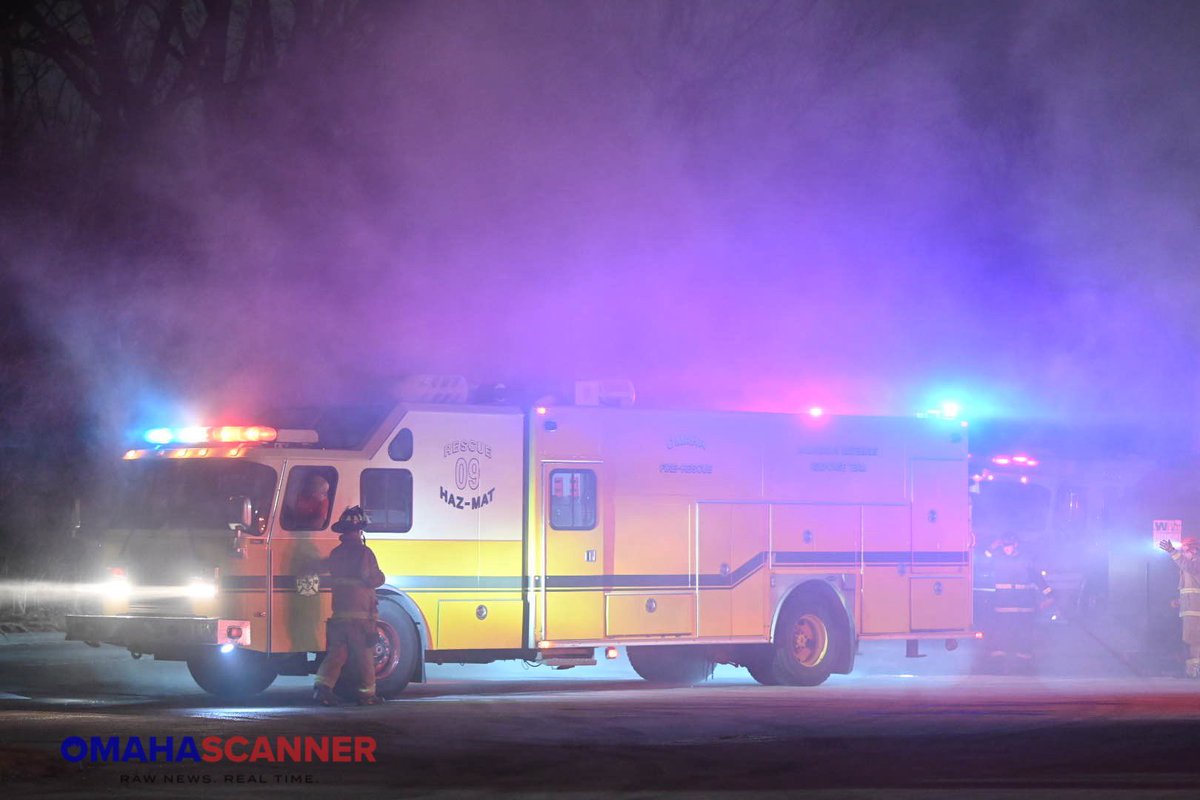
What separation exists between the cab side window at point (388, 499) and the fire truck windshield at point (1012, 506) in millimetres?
8522

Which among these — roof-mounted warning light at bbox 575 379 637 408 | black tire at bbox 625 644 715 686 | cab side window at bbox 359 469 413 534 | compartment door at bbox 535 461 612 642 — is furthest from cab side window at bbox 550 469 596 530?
black tire at bbox 625 644 715 686

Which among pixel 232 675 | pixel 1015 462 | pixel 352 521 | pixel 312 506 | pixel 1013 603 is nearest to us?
pixel 352 521

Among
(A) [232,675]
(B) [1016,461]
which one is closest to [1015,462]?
(B) [1016,461]

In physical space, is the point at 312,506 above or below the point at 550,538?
above

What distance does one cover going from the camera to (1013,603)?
16766 millimetres

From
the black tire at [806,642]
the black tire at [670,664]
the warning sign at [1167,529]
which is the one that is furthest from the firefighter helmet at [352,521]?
the warning sign at [1167,529]

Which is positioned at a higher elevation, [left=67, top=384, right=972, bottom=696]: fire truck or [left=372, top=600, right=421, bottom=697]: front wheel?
[left=67, top=384, right=972, bottom=696]: fire truck

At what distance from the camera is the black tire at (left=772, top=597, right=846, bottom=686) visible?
13.3 metres

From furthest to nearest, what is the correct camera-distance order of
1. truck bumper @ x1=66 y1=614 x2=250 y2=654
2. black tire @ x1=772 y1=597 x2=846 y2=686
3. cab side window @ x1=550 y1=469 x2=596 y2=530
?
black tire @ x1=772 y1=597 x2=846 y2=686 < cab side window @ x1=550 y1=469 x2=596 y2=530 < truck bumper @ x1=66 y1=614 x2=250 y2=654

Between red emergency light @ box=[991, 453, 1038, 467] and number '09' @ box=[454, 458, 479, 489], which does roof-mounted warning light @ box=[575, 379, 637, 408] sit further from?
red emergency light @ box=[991, 453, 1038, 467]

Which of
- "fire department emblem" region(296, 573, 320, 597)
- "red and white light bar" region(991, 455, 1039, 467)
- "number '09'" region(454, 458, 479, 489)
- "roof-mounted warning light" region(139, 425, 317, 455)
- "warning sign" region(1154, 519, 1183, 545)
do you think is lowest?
"fire department emblem" region(296, 573, 320, 597)

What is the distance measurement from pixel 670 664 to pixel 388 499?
328cm

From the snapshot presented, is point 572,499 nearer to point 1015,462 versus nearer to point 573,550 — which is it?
point 573,550

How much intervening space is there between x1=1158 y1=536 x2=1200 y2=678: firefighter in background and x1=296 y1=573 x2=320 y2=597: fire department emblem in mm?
8025
